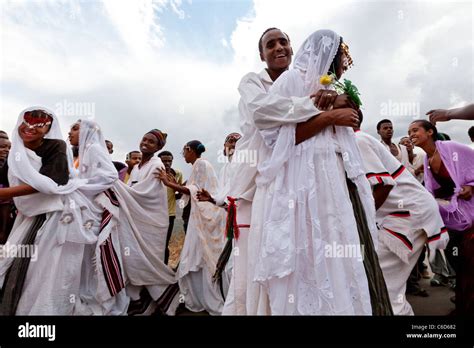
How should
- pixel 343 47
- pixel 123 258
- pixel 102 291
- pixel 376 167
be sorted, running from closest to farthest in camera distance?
pixel 343 47, pixel 376 167, pixel 102 291, pixel 123 258

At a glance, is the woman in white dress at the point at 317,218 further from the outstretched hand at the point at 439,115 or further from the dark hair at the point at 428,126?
the dark hair at the point at 428,126

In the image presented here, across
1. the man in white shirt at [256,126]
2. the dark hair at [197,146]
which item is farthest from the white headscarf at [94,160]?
the man in white shirt at [256,126]

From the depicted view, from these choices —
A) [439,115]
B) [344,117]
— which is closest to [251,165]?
[344,117]

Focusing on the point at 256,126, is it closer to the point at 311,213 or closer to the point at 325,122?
the point at 325,122

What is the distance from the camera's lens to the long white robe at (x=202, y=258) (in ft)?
14.7

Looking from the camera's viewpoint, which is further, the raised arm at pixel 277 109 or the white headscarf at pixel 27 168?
the white headscarf at pixel 27 168

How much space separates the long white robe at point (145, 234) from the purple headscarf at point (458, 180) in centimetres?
327

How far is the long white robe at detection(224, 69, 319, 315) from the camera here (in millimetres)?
2074

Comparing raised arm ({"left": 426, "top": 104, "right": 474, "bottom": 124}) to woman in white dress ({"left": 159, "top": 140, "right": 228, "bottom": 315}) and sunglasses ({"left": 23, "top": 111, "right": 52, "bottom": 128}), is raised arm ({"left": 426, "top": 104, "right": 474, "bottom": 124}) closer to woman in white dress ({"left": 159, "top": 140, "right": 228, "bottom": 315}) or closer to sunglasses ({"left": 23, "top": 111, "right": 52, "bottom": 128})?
Result: woman in white dress ({"left": 159, "top": 140, "right": 228, "bottom": 315})

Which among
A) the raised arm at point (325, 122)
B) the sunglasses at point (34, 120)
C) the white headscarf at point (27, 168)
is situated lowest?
the white headscarf at point (27, 168)

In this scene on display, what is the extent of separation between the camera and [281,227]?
75.7 inches
